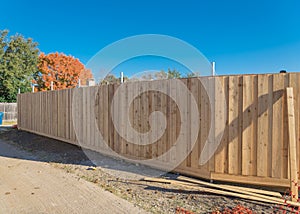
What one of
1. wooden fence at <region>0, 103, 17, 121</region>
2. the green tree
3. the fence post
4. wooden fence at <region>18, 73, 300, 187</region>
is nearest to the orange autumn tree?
the green tree

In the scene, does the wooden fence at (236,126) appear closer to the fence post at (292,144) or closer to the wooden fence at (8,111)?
the fence post at (292,144)

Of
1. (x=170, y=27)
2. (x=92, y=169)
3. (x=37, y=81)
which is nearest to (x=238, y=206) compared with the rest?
(x=92, y=169)

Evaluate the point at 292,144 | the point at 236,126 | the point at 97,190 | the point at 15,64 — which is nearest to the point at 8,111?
the point at 15,64

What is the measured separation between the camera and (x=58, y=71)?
22.2m

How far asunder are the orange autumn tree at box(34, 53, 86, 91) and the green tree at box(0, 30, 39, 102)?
72cm

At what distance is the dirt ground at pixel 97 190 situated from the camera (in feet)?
9.54

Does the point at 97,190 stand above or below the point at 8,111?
below

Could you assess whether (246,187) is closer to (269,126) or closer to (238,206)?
(238,206)

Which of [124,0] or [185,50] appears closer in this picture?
[185,50]

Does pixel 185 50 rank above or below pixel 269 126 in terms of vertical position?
above

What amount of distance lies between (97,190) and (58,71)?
20.8 meters

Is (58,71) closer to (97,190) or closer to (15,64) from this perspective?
Result: (15,64)

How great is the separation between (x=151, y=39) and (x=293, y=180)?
5277 millimetres

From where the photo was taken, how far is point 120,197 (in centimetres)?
324
